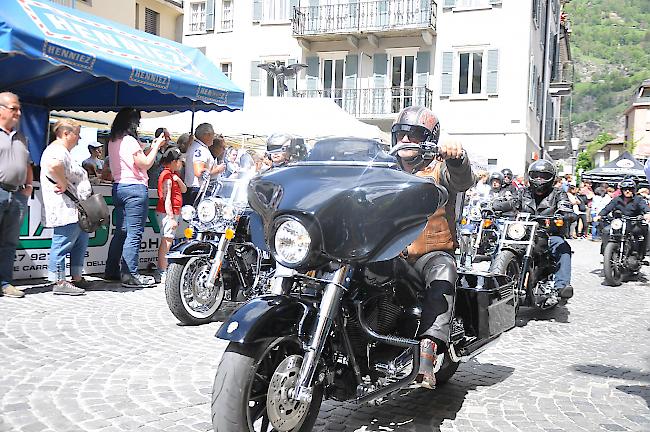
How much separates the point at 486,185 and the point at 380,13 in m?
13.1

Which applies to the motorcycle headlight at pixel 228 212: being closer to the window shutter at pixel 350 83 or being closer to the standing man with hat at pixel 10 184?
the standing man with hat at pixel 10 184

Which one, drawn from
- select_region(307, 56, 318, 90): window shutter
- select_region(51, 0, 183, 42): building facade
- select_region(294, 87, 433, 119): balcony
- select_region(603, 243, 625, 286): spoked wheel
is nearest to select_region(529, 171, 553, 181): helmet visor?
select_region(603, 243, 625, 286): spoked wheel

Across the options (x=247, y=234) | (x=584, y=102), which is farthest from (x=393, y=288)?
(x=584, y=102)

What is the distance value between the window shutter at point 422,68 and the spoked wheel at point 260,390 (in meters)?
25.4

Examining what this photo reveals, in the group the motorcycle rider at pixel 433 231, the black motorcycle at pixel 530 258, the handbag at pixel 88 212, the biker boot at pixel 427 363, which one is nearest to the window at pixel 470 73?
the black motorcycle at pixel 530 258

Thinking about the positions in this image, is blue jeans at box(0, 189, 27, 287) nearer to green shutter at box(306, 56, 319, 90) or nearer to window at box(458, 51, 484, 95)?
window at box(458, 51, 484, 95)

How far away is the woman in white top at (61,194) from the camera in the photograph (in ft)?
23.9

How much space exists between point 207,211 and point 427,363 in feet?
11.4

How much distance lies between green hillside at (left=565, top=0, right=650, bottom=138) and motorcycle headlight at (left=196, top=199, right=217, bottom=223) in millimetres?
129355

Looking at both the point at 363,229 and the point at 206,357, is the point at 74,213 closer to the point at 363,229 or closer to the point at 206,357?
the point at 206,357

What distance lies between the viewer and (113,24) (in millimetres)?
9594

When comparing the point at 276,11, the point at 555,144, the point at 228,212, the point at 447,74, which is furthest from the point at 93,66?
the point at 555,144

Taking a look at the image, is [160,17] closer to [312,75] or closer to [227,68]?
[227,68]

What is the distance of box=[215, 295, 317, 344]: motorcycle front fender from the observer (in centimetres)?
291
